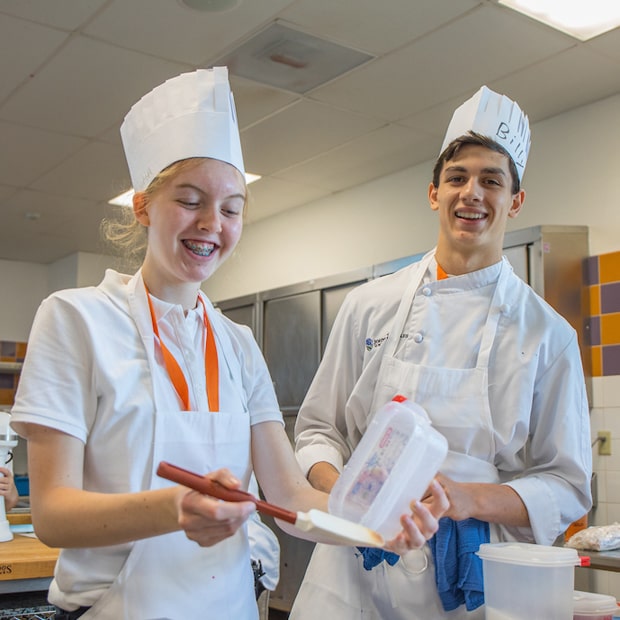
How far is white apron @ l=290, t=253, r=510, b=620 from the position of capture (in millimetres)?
1684

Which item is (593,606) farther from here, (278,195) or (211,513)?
(278,195)

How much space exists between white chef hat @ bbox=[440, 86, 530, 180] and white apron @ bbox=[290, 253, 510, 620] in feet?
1.33

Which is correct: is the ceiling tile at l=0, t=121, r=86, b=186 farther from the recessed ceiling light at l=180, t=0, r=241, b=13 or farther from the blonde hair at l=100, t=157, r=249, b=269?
the blonde hair at l=100, t=157, r=249, b=269

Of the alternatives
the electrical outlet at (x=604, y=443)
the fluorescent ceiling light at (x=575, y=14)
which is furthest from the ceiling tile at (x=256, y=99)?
the electrical outlet at (x=604, y=443)

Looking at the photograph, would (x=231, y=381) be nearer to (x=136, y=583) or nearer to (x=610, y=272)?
(x=136, y=583)

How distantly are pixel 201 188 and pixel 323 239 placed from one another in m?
4.39

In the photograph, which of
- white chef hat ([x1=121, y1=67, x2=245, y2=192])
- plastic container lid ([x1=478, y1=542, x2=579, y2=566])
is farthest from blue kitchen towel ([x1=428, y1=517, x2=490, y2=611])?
white chef hat ([x1=121, y1=67, x2=245, y2=192])

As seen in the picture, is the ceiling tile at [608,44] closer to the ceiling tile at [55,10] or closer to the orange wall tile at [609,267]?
the orange wall tile at [609,267]

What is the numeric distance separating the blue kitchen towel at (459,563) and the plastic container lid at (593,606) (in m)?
0.18

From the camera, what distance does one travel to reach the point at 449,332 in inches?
73.9

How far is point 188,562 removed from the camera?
1321 mm

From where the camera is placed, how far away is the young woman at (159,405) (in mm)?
1213

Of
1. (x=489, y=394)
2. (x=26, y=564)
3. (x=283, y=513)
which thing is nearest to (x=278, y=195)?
(x=26, y=564)

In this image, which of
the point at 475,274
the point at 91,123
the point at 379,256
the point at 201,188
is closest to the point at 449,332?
the point at 475,274
